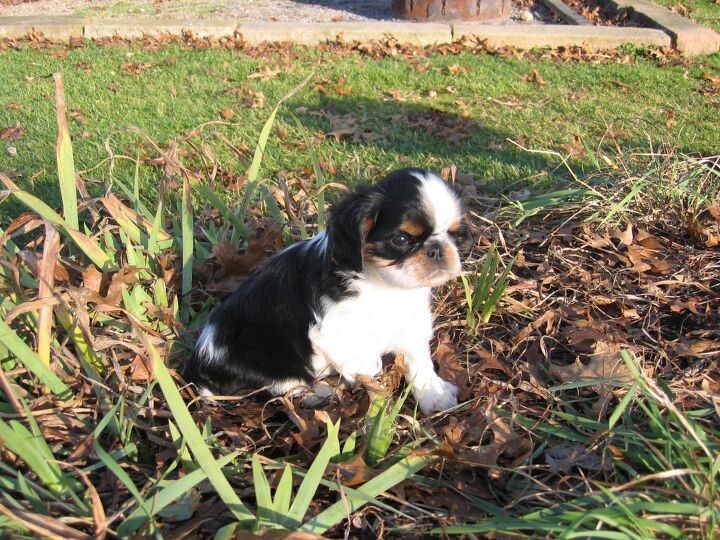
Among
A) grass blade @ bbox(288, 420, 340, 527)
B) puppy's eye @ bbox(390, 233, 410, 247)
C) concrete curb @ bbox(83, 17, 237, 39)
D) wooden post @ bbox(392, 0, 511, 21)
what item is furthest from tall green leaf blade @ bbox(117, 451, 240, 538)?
wooden post @ bbox(392, 0, 511, 21)

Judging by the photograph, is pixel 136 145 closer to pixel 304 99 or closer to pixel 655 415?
pixel 304 99

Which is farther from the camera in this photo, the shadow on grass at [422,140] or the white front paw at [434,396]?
the shadow on grass at [422,140]

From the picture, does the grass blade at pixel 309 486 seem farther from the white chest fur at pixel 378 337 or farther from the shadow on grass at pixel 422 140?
the shadow on grass at pixel 422 140

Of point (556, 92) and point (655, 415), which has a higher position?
point (556, 92)

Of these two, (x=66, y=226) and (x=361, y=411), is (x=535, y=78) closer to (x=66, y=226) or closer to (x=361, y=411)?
(x=361, y=411)

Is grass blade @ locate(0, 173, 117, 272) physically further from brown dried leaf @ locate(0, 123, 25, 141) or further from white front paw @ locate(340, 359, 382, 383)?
brown dried leaf @ locate(0, 123, 25, 141)

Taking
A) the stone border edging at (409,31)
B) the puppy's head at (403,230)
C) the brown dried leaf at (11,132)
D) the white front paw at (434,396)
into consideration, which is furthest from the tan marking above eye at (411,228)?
the stone border edging at (409,31)

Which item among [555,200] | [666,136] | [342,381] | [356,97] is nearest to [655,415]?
[342,381]

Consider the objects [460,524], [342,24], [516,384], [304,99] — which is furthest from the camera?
[342,24]
